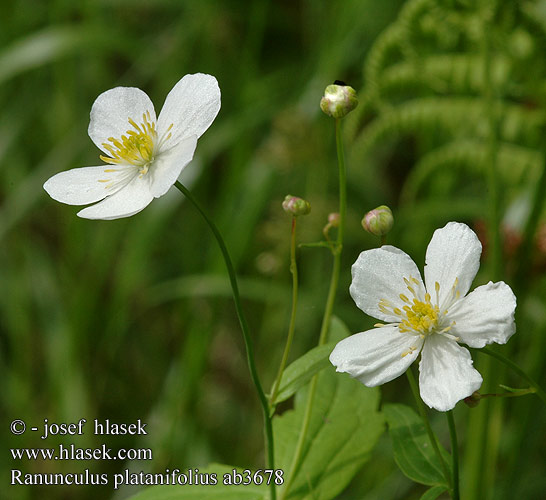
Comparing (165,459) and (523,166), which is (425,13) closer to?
(523,166)

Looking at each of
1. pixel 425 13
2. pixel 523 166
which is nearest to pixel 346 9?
pixel 425 13

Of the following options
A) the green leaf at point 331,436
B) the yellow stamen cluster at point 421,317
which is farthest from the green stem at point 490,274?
the yellow stamen cluster at point 421,317

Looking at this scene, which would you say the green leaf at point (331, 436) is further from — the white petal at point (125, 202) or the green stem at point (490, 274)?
the white petal at point (125, 202)

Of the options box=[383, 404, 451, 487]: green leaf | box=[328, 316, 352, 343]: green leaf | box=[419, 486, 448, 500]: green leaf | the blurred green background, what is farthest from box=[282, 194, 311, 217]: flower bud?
the blurred green background

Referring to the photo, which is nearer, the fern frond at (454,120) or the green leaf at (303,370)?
the green leaf at (303,370)

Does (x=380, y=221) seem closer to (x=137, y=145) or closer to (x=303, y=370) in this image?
(x=303, y=370)

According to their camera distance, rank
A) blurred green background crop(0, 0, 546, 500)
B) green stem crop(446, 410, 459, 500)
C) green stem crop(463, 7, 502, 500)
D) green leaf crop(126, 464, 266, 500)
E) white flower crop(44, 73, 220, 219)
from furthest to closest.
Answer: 1. blurred green background crop(0, 0, 546, 500)
2. green stem crop(463, 7, 502, 500)
3. green leaf crop(126, 464, 266, 500)
4. white flower crop(44, 73, 220, 219)
5. green stem crop(446, 410, 459, 500)

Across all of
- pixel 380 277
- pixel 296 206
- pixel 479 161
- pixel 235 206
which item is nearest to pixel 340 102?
pixel 296 206

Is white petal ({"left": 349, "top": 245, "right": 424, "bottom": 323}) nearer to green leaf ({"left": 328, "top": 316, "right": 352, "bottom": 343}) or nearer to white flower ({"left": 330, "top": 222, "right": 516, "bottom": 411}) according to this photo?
white flower ({"left": 330, "top": 222, "right": 516, "bottom": 411})
